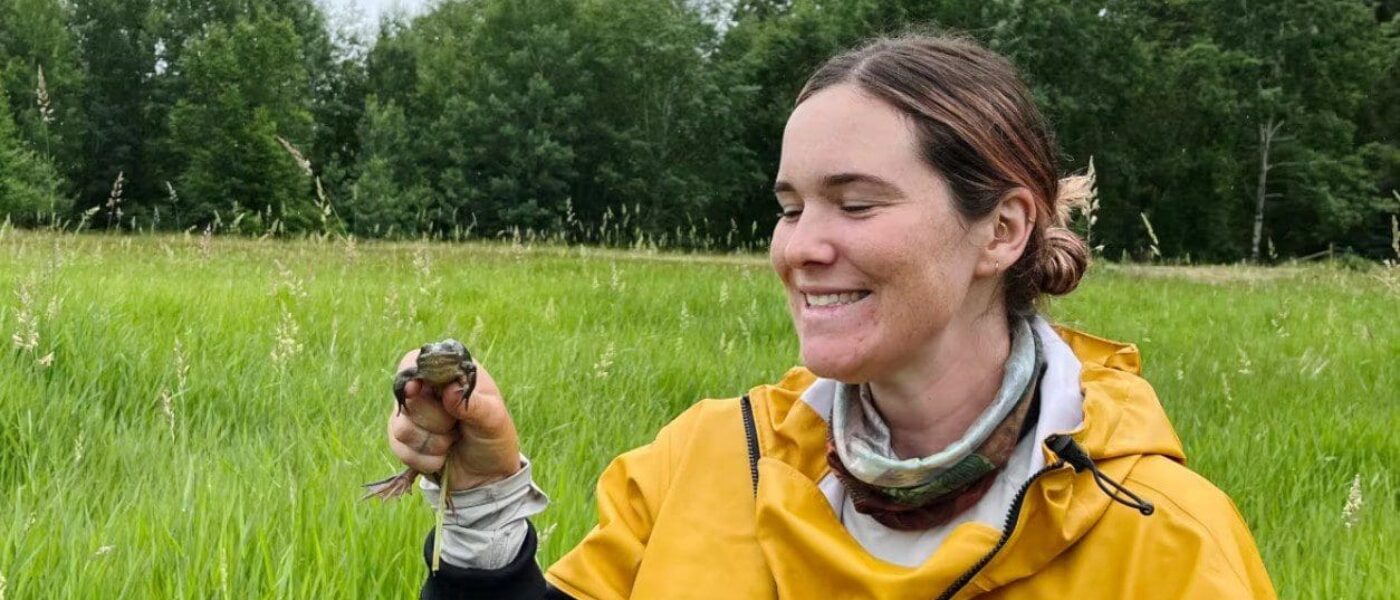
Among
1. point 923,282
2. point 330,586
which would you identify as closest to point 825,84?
point 923,282

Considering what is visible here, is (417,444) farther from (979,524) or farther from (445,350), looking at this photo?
(979,524)

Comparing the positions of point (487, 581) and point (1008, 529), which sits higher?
point (1008, 529)

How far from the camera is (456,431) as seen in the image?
1734 millimetres

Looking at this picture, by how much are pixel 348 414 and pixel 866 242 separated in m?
2.47

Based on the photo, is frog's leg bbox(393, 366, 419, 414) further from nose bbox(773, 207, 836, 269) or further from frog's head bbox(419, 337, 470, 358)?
nose bbox(773, 207, 836, 269)

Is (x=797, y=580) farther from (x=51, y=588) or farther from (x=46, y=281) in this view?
(x=46, y=281)

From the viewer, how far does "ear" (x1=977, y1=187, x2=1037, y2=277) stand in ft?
6.49

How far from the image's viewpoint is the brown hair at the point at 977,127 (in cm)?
190

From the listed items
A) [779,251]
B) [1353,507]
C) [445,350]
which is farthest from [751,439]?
[1353,507]

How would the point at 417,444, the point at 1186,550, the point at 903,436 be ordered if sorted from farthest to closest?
the point at 903,436 → the point at 417,444 → the point at 1186,550

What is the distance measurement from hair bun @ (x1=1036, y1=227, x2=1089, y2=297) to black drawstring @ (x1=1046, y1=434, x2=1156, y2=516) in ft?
1.89

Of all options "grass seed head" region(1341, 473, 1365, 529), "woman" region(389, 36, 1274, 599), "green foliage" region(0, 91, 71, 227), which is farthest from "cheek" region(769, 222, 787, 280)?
"green foliage" region(0, 91, 71, 227)

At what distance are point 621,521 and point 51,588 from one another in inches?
44.6

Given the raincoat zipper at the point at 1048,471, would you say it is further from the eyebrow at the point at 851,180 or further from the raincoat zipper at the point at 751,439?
the eyebrow at the point at 851,180
